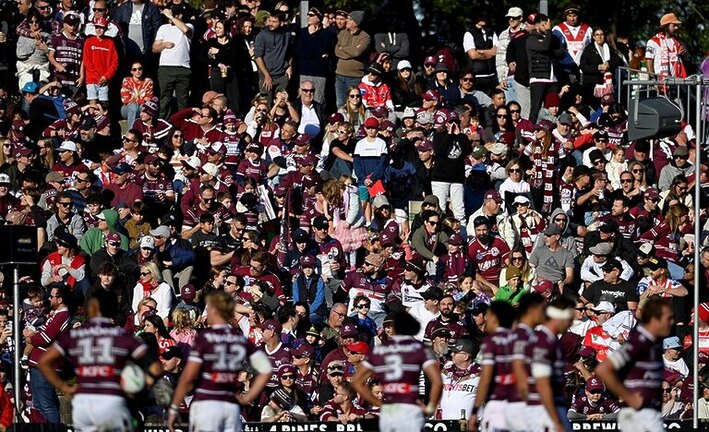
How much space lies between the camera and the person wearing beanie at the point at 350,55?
3050 cm

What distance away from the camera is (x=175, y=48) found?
1187 inches

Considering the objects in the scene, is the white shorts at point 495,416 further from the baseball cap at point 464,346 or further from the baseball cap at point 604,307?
the baseball cap at point 604,307

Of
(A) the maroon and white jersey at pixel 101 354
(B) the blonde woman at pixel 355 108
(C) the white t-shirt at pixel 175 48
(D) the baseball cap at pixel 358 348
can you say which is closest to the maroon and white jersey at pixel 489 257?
(D) the baseball cap at pixel 358 348

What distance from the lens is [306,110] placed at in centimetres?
2972

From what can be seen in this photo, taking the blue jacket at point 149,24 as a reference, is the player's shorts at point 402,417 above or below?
below

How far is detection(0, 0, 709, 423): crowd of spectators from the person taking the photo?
2425 centimetres

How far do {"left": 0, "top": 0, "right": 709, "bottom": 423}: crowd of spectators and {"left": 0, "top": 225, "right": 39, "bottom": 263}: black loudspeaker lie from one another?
7.19 feet

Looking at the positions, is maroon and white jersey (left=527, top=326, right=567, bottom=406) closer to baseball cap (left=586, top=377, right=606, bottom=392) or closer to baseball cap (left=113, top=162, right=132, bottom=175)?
baseball cap (left=586, top=377, right=606, bottom=392)

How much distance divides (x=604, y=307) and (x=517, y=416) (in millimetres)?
7751

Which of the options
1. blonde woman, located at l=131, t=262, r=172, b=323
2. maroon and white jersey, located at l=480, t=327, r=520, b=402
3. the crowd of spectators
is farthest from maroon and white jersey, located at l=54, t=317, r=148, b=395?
blonde woman, located at l=131, t=262, r=172, b=323

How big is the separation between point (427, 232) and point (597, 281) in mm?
2521

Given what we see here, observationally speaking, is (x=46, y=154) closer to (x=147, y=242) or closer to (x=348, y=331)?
(x=147, y=242)

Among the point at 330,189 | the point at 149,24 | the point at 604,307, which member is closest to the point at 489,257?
the point at 604,307

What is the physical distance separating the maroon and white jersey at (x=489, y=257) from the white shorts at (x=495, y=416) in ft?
26.6
